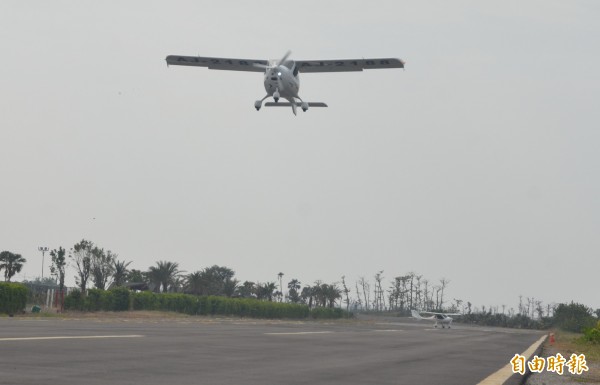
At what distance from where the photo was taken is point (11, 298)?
179 ft

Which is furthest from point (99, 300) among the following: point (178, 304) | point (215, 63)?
point (215, 63)

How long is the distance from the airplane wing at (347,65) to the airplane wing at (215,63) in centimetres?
327

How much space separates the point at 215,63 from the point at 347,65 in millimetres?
9399

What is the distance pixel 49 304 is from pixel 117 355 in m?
64.4

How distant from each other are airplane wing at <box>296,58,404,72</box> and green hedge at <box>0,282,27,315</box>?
2384 centimetres

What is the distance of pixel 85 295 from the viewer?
6869 centimetres

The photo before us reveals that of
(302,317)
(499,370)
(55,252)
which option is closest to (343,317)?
(302,317)

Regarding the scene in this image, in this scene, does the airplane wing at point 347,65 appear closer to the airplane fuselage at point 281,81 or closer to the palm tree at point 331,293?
the airplane fuselage at point 281,81

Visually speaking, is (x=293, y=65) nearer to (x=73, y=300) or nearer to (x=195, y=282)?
(x=73, y=300)

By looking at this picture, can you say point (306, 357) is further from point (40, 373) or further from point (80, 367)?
point (40, 373)

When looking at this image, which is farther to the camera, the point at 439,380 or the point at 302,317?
the point at 302,317

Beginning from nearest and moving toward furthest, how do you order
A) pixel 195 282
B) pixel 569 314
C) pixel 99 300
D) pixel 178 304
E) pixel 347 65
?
pixel 347 65
pixel 99 300
pixel 178 304
pixel 195 282
pixel 569 314

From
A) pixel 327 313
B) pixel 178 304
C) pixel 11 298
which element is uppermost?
pixel 11 298

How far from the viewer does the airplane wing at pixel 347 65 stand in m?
60.7
